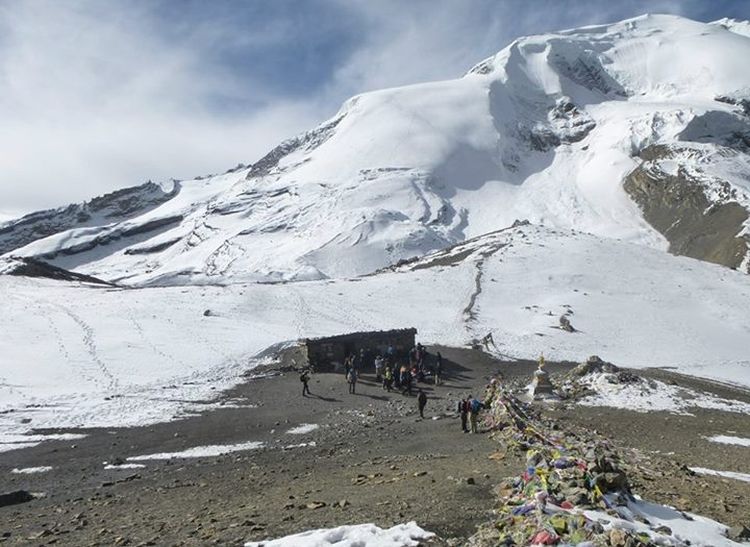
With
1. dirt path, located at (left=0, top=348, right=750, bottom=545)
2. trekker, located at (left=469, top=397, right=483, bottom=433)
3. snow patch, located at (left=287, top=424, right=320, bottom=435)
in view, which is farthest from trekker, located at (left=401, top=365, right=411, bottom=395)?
trekker, located at (left=469, top=397, right=483, bottom=433)

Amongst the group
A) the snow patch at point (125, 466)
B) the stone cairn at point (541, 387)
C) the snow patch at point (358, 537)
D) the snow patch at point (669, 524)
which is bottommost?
the stone cairn at point (541, 387)

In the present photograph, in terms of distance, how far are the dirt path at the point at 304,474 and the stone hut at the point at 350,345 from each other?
6.89 metres

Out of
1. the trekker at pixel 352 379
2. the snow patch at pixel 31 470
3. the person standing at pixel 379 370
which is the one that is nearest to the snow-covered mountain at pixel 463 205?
the person standing at pixel 379 370

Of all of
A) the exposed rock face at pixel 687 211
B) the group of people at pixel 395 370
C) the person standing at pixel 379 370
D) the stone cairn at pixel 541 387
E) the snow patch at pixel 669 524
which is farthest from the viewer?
the exposed rock face at pixel 687 211

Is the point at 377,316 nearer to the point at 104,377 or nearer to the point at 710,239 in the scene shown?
the point at 104,377

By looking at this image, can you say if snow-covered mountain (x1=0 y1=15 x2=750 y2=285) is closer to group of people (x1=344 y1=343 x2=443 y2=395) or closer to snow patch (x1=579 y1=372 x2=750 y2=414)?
group of people (x1=344 y1=343 x2=443 y2=395)

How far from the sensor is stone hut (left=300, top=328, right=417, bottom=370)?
41312mm

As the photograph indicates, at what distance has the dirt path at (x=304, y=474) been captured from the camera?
43.1 feet

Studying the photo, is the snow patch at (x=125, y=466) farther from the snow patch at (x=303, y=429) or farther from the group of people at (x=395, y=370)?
the group of people at (x=395, y=370)

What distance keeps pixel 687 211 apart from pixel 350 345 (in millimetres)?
109910

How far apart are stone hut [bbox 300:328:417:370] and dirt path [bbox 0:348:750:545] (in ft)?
22.6

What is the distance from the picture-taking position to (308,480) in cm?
1742

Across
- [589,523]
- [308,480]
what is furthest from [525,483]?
[308,480]

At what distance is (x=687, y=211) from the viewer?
129 metres
